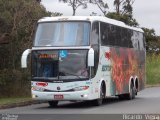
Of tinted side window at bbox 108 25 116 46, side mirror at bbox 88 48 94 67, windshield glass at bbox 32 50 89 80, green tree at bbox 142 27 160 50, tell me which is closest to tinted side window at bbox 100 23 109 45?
tinted side window at bbox 108 25 116 46

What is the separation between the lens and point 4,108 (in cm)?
2412

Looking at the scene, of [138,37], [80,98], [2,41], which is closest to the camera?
[80,98]

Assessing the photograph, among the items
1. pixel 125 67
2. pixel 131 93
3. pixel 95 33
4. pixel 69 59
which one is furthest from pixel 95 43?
pixel 131 93

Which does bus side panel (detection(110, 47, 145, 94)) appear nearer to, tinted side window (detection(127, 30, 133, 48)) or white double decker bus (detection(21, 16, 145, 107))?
tinted side window (detection(127, 30, 133, 48))

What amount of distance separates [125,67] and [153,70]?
2736 cm

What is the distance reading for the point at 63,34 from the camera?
23453mm

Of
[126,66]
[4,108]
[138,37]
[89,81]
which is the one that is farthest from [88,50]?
[138,37]

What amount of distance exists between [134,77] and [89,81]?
340 inches

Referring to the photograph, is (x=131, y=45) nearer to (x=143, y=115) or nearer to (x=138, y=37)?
(x=138, y=37)

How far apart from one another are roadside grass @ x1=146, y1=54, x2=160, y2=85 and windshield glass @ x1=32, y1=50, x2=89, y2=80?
30.4 meters

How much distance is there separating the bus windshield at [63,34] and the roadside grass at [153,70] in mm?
30089

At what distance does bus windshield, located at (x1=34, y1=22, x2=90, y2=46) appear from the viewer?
23297mm

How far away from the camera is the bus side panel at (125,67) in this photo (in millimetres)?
27328

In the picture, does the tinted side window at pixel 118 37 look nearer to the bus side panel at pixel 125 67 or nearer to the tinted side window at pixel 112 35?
the bus side panel at pixel 125 67
